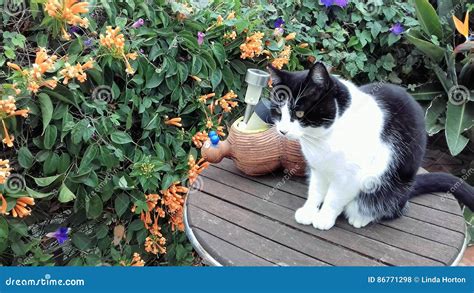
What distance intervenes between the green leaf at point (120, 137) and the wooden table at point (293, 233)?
302mm

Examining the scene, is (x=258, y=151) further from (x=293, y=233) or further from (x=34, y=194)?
(x=34, y=194)

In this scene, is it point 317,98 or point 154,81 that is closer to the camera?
point 317,98

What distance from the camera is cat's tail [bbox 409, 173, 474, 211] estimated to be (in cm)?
158

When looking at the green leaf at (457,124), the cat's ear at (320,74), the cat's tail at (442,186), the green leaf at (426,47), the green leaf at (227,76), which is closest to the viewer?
the cat's ear at (320,74)

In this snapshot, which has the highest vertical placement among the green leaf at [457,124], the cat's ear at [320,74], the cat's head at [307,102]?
the cat's ear at [320,74]

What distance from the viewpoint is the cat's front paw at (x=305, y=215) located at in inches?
56.2

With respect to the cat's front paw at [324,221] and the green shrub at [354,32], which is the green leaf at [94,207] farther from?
the green shrub at [354,32]

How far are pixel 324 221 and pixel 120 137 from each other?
0.77 m

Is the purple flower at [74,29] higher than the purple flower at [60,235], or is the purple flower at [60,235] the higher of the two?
the purple flower at [74,29]

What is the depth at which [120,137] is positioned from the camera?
1662 millimetres

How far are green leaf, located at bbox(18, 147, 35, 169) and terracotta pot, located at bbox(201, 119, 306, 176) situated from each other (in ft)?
1.88

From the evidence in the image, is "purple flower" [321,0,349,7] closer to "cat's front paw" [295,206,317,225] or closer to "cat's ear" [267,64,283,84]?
"cat's ear" [267,64,283,84]

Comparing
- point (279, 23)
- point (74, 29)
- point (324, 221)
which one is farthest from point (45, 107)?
point (279, 23)

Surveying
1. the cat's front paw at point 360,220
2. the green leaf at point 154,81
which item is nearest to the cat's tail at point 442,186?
the cat's front paw at point 360,220
